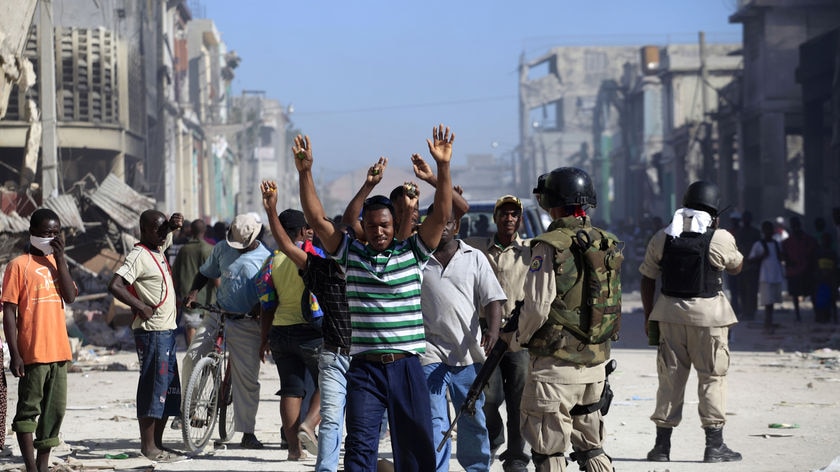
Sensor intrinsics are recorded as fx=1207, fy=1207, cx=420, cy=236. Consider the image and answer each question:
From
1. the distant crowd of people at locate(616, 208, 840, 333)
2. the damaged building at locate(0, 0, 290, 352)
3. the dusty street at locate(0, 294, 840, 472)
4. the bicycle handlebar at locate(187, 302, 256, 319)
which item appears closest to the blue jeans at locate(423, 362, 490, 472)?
the dusty street at locate(0, 294, 840, 472)

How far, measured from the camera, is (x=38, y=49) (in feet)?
84.8

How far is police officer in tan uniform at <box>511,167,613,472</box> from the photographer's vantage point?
19.7 ft

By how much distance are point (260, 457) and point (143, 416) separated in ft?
2.84

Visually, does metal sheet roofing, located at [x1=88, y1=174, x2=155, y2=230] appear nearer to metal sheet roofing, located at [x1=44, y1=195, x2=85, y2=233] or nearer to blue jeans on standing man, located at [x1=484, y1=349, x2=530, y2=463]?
metal sheet roofing, located at [x1=44, y1=195, x2=85, y2=233]

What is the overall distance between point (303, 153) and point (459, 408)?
1.89 metres

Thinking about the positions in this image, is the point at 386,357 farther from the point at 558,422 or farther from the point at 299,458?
the point at 299,458

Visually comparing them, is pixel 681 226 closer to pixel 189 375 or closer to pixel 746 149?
pixel 189 375

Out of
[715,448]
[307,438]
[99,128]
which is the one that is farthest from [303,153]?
[99,128]

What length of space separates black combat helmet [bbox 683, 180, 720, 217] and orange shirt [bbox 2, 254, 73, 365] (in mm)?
4158

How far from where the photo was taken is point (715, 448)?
8047mm

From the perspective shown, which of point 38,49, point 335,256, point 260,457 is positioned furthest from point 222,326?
point 38,49

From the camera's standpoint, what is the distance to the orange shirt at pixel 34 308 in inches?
A: 285

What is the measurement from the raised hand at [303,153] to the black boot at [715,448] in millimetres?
3681

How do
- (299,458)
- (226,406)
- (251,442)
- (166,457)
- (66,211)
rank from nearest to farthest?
(299,458)
(166,457)
(251,442)
(226,406)
(66,211)
